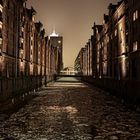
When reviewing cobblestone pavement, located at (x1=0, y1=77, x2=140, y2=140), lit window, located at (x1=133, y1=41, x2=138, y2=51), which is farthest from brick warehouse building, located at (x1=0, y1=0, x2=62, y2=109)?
lit window, located at (x1=133, y1=41, x2=138, y2=51)

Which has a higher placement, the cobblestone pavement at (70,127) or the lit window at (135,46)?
the lit window at (135,46)

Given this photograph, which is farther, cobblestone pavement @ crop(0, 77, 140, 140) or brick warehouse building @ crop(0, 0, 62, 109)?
brick warehouse building @ crop(0, 0, 62, 109)

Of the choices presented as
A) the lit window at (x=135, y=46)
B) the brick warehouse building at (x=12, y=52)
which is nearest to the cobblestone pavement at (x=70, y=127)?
the brick warehouse building at (x=12, y=52)

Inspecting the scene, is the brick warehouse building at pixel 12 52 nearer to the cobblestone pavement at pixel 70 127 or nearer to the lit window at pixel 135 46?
the cobblestone pavement at pixel 70 127

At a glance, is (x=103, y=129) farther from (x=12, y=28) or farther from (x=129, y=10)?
(x=12, y=28)

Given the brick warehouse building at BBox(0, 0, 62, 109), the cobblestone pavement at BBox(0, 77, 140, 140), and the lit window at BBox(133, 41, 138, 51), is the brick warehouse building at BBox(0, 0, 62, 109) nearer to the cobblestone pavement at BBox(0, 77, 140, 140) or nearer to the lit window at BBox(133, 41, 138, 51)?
the cobblestone pavement at BBox(0, 77, 140, 140)

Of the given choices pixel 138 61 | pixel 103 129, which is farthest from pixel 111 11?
pixel 103 129

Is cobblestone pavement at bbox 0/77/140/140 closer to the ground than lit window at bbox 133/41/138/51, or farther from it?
closer to the ground

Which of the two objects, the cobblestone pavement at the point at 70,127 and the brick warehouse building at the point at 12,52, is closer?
the cobblestone pavement at the point at 70,127

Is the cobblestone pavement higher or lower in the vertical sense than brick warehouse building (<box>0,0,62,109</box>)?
lower

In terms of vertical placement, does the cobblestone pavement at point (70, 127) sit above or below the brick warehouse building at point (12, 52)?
below

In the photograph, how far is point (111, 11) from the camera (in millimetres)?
38250

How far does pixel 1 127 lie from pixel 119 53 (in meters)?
22.0

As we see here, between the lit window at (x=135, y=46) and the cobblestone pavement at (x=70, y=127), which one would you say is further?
the lit window at (x=135, y=46)
